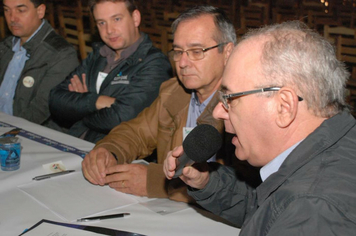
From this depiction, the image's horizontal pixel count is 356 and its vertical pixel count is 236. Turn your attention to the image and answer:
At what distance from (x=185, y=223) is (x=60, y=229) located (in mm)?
412

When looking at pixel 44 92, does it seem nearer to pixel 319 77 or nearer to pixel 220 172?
pixel 220 172

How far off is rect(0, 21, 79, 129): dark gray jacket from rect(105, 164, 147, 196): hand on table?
178 centimetres

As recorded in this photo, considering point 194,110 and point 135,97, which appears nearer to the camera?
point 194,110

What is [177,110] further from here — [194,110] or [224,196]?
[224,196]

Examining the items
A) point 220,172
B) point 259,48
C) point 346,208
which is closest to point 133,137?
point 220,172

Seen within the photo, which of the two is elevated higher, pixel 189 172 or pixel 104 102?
pixel 189 172

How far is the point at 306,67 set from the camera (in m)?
1.02

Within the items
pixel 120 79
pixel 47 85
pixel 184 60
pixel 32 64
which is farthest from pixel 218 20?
pixel 32 64

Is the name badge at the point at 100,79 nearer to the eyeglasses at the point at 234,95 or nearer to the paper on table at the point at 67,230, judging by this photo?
the paper on table at the point at 67,230

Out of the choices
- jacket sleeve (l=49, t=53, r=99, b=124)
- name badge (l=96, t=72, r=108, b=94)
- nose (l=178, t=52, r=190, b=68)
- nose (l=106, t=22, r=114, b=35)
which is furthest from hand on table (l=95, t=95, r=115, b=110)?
nose (l=178, t=52, r=190, b=68)

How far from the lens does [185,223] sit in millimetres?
1456

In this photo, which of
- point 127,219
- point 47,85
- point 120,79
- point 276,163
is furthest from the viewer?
point 47,85

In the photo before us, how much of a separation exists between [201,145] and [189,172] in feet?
0.76

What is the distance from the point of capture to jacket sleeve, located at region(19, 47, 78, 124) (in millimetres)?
3375
